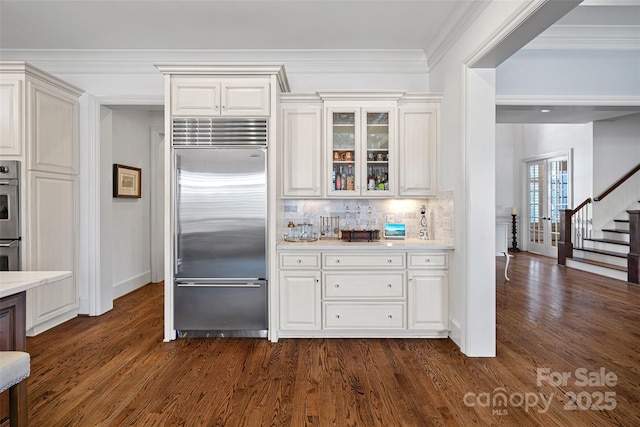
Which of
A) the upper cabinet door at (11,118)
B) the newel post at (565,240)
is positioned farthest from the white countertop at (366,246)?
the newel post at (565,240)

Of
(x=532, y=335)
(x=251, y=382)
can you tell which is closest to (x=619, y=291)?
(x=532, y=335)

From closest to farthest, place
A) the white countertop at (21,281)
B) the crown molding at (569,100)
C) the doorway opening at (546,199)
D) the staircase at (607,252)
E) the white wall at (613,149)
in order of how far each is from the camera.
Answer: the white countertop at (21,281) → the crown molding at (569,100) → the staircase at (607,252) → the white wall at (613,149) → the doorway opening at (546,199)

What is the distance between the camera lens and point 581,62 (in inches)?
149

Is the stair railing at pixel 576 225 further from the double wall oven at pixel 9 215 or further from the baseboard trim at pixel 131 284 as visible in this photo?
the double wall oven at pixel 9 215

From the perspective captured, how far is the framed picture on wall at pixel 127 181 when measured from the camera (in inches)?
191

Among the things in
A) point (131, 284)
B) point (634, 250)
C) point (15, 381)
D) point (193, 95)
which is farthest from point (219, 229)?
point (634, 250)

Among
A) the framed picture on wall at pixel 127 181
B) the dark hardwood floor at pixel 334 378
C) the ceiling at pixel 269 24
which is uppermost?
the ceiling at pixel 269 24

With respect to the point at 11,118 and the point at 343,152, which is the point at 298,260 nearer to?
the point at 343,152

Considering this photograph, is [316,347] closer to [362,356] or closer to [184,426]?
[362,356]

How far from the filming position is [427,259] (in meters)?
3.39

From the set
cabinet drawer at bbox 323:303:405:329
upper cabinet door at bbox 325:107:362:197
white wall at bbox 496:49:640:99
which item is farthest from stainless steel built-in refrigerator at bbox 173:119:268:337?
white wall at bbox 496:49:640:99

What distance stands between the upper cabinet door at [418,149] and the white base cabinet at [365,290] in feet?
2.53

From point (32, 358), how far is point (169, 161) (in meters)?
2.00

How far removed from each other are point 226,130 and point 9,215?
2.22m
